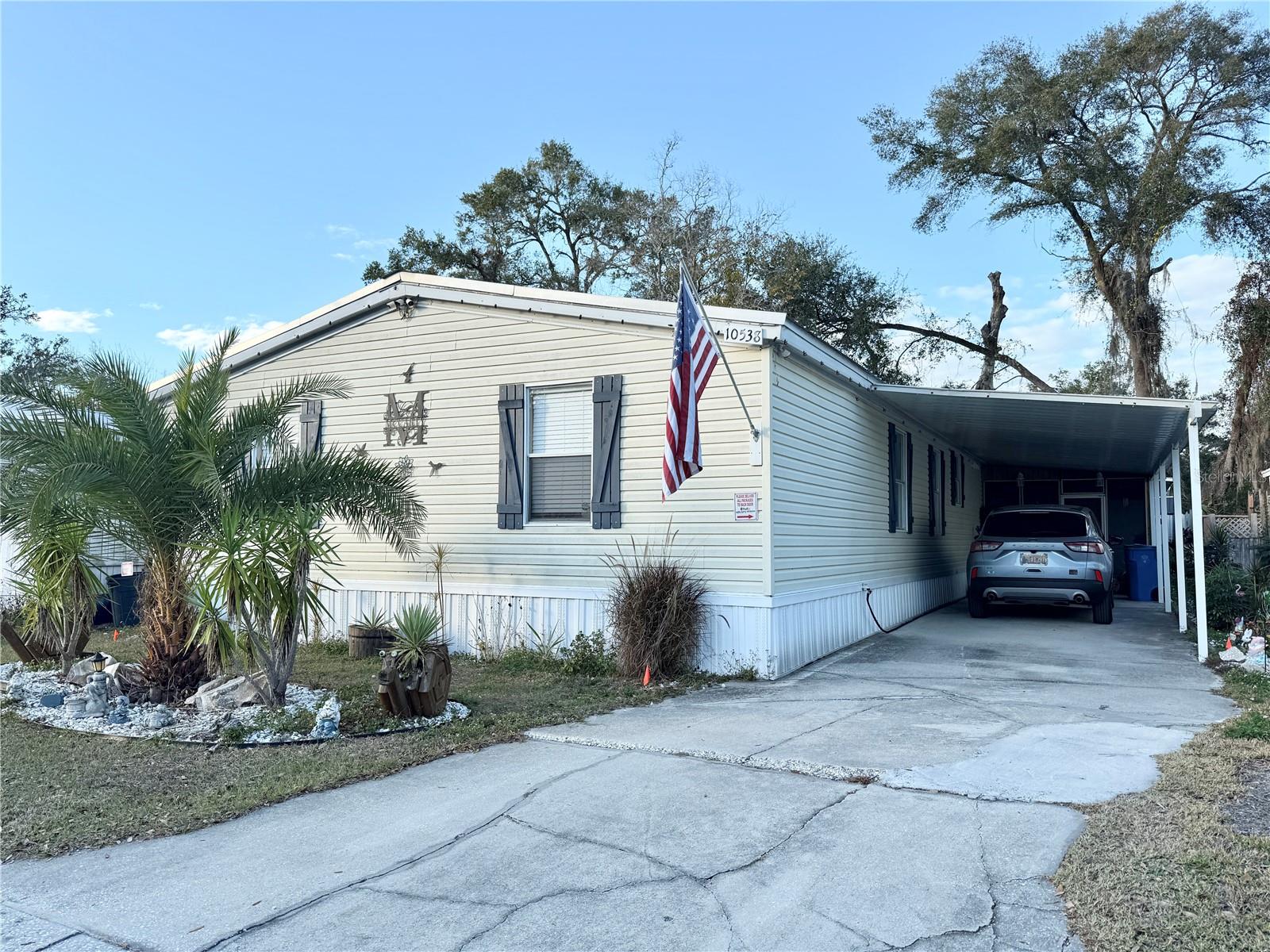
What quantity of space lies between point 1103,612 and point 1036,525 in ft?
5.31

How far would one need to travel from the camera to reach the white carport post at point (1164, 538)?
13.7 m

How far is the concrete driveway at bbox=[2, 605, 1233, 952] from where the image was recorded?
11.0 feet

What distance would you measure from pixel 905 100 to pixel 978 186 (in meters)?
3.37

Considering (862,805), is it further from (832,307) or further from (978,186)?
(978,186)

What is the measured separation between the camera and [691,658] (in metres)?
8.83

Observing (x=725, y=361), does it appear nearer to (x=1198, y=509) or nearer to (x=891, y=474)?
(x=1198, y=509)

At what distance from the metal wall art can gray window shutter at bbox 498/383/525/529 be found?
1175 millimetres

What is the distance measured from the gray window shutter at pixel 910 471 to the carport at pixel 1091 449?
1.52ft

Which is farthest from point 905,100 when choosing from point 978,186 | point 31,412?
point 31,412

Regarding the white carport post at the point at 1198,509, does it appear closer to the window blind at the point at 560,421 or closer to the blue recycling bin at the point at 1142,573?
the window blind at the point at 560,421

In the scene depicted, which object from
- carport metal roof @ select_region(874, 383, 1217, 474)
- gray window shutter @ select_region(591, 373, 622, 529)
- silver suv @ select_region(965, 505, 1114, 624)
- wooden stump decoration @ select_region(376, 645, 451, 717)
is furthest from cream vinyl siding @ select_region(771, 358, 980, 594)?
wooden stump decoration @ select_region(376, 645, 451, 717)

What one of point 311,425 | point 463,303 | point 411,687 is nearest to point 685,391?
point 411,687

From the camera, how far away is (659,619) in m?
8.54

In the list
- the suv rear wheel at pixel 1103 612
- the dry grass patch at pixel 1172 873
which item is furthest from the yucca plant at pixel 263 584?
the suv rear wheel at pixel 1103 612
